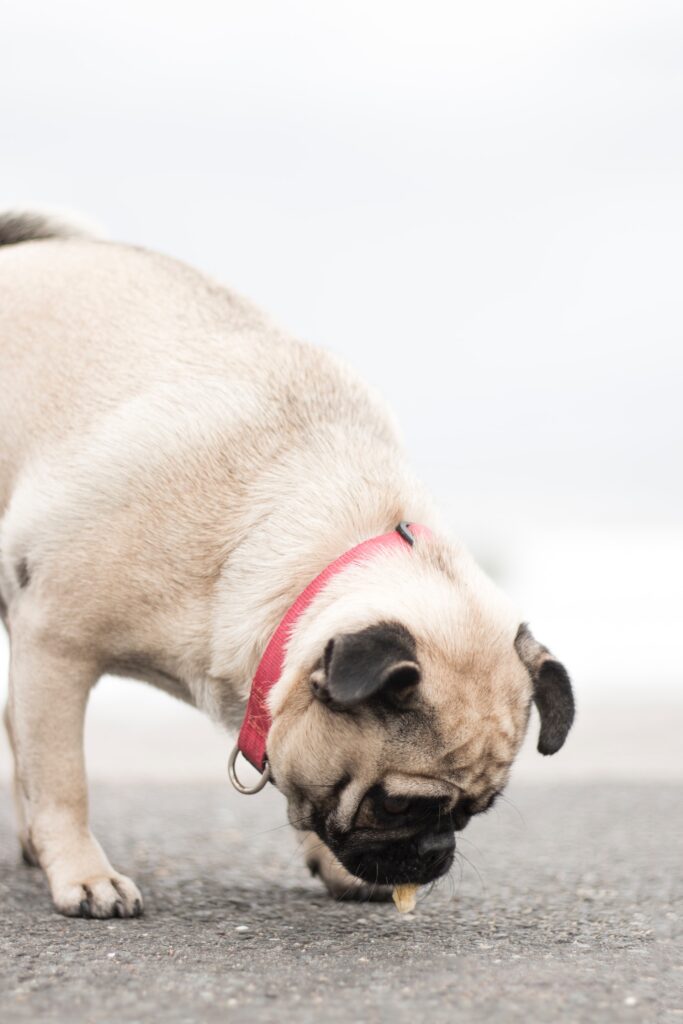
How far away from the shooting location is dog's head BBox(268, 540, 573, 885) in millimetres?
3924

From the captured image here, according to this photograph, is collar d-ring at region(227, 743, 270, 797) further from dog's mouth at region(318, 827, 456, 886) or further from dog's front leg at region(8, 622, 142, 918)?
dog's front leg at region(8, 622, 142, 918)

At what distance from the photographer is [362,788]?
404cm

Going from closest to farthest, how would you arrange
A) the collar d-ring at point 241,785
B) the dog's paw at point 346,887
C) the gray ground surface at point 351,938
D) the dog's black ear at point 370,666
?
the gray ground surface at point 351,938, the dog's black ear at point 370,666, the collar d-ring at point 241,785, the dog's paw at point 346,887

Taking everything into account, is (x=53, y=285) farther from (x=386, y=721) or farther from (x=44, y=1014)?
(x=44, y=1014)

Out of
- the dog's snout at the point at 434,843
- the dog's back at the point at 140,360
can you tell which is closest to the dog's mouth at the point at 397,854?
the dog's snout at the point at 434,843

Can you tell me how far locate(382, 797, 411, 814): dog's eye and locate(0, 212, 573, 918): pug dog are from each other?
18 millimetres

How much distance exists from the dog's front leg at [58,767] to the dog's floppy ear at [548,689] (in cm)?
154

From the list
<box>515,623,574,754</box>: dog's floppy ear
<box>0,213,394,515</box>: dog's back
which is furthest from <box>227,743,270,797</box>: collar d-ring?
<box>0,213,394,515</box>: dog's back

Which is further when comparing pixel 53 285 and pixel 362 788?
pixel 53 285

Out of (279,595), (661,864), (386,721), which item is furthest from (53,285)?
(661,864)

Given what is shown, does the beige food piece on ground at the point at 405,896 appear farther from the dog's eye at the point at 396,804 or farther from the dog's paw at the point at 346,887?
the dog's paw at the point at 346,887

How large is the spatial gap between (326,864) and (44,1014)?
2242 millimetres

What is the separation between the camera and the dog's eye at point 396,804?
4004 millimetres

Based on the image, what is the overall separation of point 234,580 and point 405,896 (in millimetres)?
1211
